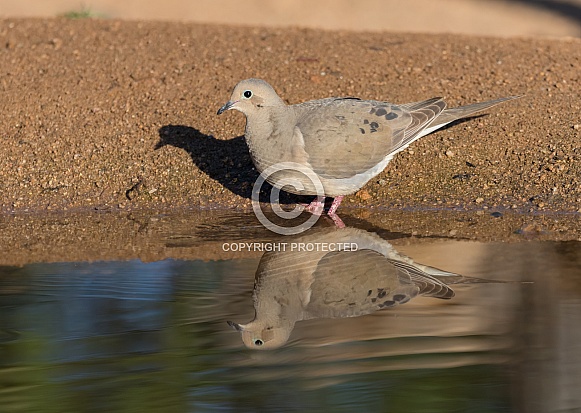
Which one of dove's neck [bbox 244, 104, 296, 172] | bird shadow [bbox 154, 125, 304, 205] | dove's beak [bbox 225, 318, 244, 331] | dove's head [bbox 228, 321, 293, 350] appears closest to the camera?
dove's head [bbox 228, 321, 293, 350]

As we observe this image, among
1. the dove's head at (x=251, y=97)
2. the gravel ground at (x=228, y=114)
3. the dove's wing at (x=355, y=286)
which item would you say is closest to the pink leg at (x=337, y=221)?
the gravel ground at (x=228, y=114)

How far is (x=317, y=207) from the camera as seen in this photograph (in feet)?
19.9

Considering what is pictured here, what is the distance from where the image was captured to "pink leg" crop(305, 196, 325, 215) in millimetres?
6046

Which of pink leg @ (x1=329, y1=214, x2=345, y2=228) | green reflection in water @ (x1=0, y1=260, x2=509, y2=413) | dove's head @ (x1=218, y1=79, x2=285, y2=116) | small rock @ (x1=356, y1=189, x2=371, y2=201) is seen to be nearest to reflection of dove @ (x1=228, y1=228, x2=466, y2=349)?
green reflection in water @ (x1=0, y1=260, x2=509, y2=413)

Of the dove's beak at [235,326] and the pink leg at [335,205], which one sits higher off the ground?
the pink leg at [335,205]

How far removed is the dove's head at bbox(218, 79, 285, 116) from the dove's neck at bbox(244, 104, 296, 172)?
0.03 metres

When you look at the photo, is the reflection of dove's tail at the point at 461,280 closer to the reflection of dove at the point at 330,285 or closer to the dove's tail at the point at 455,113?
the reflection of dove at the point at 330,285

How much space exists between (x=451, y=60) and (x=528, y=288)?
3696mm

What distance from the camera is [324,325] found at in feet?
13.7

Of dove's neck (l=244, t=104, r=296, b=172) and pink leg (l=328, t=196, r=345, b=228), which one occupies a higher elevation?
dove's neck (l=244, t=104, r=296, b=172)

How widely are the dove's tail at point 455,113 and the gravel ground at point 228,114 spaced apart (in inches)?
12.0

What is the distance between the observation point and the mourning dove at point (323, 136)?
5738 mm

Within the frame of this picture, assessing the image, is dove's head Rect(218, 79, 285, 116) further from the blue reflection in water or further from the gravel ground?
the blue reflection in water

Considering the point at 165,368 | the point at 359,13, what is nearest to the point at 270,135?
the point at 165,368
